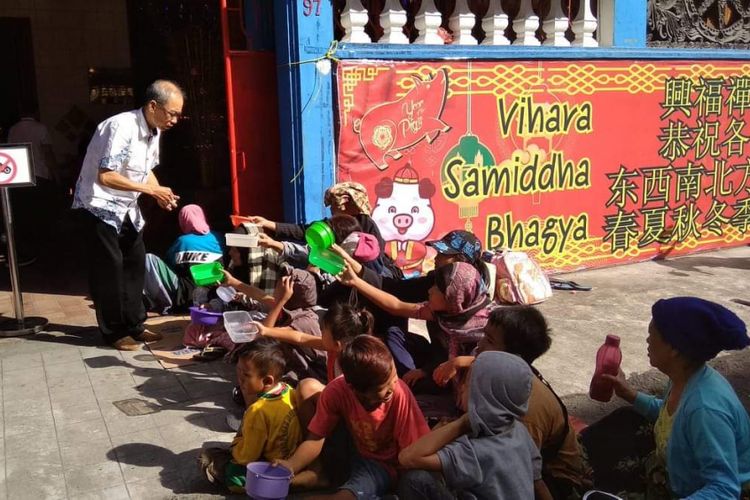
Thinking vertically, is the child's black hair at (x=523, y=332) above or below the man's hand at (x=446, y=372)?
above

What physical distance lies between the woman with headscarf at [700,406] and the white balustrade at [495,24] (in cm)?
425

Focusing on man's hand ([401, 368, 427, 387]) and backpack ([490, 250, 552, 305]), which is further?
backpack ([490, 250, 552, 305])

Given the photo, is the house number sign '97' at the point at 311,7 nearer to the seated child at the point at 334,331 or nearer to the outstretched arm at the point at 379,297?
the outstretched arm at the point at 379,297

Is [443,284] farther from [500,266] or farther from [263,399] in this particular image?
[500,266]

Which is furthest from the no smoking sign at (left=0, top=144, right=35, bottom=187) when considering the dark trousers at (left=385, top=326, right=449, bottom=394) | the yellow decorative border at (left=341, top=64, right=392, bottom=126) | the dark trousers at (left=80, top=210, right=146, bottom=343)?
the dark trousers at (left=385, top=326, right=449, bottom=394)

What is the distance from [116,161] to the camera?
15.0 ft

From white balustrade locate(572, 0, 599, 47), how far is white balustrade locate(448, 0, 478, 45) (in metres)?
1.15

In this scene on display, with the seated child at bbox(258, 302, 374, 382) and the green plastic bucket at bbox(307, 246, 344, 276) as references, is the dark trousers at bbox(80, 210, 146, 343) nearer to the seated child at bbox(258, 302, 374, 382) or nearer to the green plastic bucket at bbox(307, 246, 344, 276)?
the green plastic bucket at bbox(307, 246, 344, 276)

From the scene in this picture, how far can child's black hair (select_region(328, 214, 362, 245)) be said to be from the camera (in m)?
4.38

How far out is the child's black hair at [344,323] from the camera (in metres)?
3.46

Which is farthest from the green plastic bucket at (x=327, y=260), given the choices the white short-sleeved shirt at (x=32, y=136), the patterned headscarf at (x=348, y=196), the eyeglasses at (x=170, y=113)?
the white short-sleeved shirt at (x=32, y=136)

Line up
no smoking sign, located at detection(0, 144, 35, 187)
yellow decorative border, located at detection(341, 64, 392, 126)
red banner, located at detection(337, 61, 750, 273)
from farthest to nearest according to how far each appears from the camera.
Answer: red banner, located at detection(337, 61, 750, 273)
yellow decorative border, located at detection(341, 64, 392, 126)
no smoking sign, located at detection(0, 144, 35, 187)

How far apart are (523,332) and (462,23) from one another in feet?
12.7

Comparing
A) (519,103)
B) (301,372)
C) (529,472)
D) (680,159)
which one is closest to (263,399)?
(301,372)
